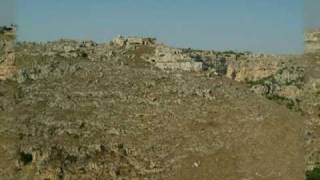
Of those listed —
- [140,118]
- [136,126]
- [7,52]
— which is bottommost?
[136,126]

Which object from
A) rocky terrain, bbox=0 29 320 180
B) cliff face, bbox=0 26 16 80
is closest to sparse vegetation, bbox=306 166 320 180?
rocky terrain, bbox=0 29 320 180

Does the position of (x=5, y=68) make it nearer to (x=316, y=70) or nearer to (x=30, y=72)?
(x=30, y=72)

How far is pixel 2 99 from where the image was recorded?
28.1 meters

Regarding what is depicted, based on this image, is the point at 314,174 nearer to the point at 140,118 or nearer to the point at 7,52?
the point at 140,118

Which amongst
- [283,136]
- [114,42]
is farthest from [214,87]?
[114,42]

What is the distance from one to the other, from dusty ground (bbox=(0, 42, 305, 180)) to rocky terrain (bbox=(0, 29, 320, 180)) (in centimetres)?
4

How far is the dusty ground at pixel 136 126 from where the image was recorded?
79.7 ft

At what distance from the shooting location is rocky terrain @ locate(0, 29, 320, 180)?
24375 millimetres

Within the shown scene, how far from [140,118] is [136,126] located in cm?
46

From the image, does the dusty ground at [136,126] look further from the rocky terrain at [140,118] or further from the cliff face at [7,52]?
the cliff face at [7,52]

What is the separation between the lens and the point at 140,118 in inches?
1058

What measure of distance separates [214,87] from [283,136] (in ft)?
13.0

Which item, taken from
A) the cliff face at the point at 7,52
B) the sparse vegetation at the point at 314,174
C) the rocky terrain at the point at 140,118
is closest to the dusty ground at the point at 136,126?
the rocky terrain at the point at 140,118

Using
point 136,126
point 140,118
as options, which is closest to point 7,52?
point 140,118
